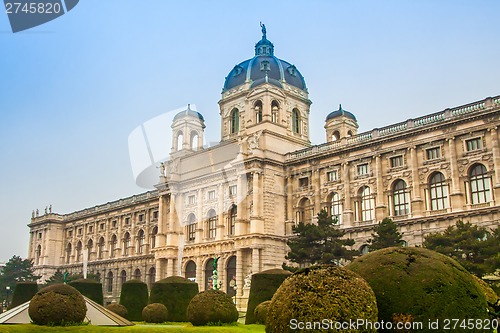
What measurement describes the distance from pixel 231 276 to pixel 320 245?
15691 millimetres

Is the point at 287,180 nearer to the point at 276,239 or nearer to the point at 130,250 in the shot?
the point at 276,239

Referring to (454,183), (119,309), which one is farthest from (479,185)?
(119,309)

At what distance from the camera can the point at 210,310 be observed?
2550 centimetres

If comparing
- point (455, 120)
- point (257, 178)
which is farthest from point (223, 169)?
point (455, 120)

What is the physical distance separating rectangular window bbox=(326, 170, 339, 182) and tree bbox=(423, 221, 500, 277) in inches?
663

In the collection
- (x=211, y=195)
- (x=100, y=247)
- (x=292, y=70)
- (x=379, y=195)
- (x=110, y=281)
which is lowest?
(x=110, y=281)

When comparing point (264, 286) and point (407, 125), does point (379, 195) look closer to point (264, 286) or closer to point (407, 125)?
point (407, 125)

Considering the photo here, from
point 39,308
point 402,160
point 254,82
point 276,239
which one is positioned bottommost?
point 39,308

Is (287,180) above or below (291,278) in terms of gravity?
above

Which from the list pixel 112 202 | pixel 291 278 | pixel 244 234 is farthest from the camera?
pixel 112 202

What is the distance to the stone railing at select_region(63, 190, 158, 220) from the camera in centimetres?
7069

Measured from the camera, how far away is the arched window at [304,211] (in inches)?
1957

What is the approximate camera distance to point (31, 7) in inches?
510

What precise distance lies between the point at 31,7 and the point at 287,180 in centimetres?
4068
